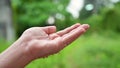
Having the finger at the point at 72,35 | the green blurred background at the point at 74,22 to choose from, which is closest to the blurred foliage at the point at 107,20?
the green blurred background at the point at 74,22

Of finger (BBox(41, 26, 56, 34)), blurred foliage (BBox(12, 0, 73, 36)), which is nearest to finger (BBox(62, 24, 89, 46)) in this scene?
finger (BBox(41, 26, 56, 34))

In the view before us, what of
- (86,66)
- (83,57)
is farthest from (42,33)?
(83,57)

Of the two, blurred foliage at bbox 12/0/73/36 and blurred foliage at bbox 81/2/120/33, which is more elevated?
blurred foliage at bbox 12/0/73/36

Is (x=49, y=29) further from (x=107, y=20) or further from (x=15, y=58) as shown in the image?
(x=107, y=20)

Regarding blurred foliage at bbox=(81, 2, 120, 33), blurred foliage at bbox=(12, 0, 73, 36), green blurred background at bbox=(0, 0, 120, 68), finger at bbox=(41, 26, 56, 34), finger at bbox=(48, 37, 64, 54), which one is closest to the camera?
finger at bbox=(48, 37, 64, 54)

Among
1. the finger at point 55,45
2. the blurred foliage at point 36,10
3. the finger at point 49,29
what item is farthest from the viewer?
the blurred foliage at point 36,10

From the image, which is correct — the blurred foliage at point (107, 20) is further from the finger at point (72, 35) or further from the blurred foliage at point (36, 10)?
the finger at point (72, 35)

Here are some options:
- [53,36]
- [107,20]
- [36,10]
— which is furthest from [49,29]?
[107,20]

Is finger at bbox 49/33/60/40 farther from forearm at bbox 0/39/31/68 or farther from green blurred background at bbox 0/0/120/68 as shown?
green blurred background at bbox 0/0/120/68

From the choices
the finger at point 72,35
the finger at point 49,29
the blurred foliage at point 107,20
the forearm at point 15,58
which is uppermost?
the finger at point 72,35
